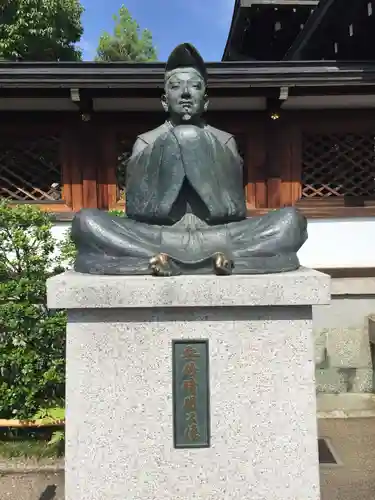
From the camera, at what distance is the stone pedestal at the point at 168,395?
2561mm

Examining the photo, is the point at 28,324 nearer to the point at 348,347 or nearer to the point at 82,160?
the point at 82,160

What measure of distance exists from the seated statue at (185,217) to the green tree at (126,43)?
25.0 m

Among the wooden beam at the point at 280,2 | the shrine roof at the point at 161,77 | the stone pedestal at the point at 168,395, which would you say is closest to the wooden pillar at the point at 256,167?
the shrine roof at the point at 161,77

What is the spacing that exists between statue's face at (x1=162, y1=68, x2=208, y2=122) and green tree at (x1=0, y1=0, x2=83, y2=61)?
10931 millimetres

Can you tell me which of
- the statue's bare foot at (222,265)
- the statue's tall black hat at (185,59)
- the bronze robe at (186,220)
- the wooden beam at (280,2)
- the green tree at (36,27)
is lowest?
the statue's bare foot at (222,265)

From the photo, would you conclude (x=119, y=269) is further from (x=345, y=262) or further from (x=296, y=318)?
(x=345, y=262)

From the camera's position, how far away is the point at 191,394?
255 centimetres

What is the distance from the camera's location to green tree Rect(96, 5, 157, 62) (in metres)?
26.2

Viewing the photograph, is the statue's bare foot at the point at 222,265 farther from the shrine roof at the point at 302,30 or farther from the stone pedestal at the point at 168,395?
the shrine roof at the point at 302,30

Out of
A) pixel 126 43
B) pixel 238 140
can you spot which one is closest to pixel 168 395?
pixel 238 140

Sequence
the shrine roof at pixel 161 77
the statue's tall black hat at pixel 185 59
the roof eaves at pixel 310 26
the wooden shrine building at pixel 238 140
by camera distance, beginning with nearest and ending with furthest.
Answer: the statue's tall black hat at pixel 185 59 → the shrine roof at pixel 161 77 → the wooden shrine building at pixel 238 140 → the roof eaves at pixel 310 26

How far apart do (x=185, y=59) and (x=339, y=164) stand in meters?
3.87

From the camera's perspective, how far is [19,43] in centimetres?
1270

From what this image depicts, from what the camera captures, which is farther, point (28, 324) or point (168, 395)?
point (28, 324)
